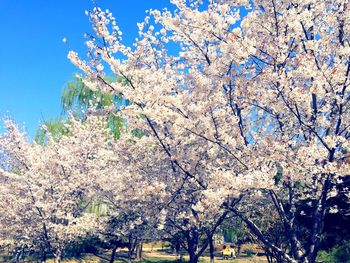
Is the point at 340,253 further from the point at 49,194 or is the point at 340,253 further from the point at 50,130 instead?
the point at 50,130

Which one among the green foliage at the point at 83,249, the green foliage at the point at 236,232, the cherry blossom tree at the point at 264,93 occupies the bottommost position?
the green foliage at the point at 83,249

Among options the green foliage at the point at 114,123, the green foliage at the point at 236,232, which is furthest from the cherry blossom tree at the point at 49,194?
the green foliage at the point at 236,232

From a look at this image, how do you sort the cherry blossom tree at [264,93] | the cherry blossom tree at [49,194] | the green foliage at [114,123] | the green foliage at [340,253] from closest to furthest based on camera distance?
the cherry blossom tree at [264,93] → the cherry blossom tree at [49,194] → the green foliage at [340,253] → the green foliage at [114,123]

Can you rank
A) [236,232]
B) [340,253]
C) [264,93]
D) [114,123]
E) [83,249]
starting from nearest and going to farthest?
[264,93] → [340,253] → [236,232] → [83,249] → [114,123]

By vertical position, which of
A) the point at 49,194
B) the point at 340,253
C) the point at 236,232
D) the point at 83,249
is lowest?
the point at 83,249

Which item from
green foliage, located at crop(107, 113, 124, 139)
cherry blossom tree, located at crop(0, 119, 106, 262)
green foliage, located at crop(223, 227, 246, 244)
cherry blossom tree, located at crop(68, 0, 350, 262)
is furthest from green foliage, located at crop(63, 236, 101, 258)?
cherry blossom tree, located at crop(68, 0, 350, 262)

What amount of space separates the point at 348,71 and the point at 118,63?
416 centimetres

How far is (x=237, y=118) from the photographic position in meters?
7.39

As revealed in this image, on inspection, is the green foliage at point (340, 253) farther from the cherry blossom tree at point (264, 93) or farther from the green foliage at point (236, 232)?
the cherry blossom tree at point (264, 93)

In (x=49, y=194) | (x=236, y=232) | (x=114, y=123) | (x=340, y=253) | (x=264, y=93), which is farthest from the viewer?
(x=114, y=123)

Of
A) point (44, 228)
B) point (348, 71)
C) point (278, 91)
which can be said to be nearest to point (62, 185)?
point (44, 228)

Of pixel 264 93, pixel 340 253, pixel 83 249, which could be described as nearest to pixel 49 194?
pixel 83 249

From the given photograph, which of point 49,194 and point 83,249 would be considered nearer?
point 49,194

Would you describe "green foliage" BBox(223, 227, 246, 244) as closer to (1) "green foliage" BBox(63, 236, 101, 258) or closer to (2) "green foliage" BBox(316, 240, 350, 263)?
(2) "green foliage" BBox(316, 240, 350, 263)
